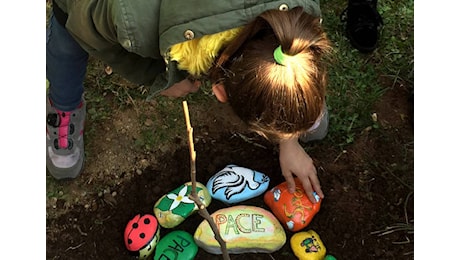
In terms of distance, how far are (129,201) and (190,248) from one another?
29 cm

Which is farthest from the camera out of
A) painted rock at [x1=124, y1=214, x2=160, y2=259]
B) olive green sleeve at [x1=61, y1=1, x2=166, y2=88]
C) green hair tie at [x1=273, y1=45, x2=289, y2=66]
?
painted rock at [x1=124, y1=214, x2=160, y2=259]

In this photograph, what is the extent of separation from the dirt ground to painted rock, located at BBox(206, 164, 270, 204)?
0.04 metres

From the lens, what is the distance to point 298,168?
70.2 inches

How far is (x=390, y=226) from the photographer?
1.82 m

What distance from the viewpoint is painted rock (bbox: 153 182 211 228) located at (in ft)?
5.81

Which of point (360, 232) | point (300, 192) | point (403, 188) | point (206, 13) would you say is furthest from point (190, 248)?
point (206, 13)

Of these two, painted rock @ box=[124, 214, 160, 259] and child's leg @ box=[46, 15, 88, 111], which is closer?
child's leg @ box=[46, 15, 88, 111]

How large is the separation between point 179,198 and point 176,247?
154 millimetres

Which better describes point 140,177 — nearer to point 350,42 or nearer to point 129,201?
point 129,201

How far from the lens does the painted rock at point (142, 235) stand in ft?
5.68

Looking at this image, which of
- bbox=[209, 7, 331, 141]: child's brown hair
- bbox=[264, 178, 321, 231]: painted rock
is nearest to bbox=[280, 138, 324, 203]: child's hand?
bbox=[264, 178, 321, 231]: painted rock

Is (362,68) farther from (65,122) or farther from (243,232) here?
(65,122)

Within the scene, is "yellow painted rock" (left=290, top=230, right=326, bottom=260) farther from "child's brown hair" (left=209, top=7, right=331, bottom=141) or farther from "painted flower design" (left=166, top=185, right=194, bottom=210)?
"child's brown hair" (left=209, top=7, right=331, bottom=141)

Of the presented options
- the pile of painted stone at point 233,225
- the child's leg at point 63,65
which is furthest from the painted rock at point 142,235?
the child's leg at point 63,65
